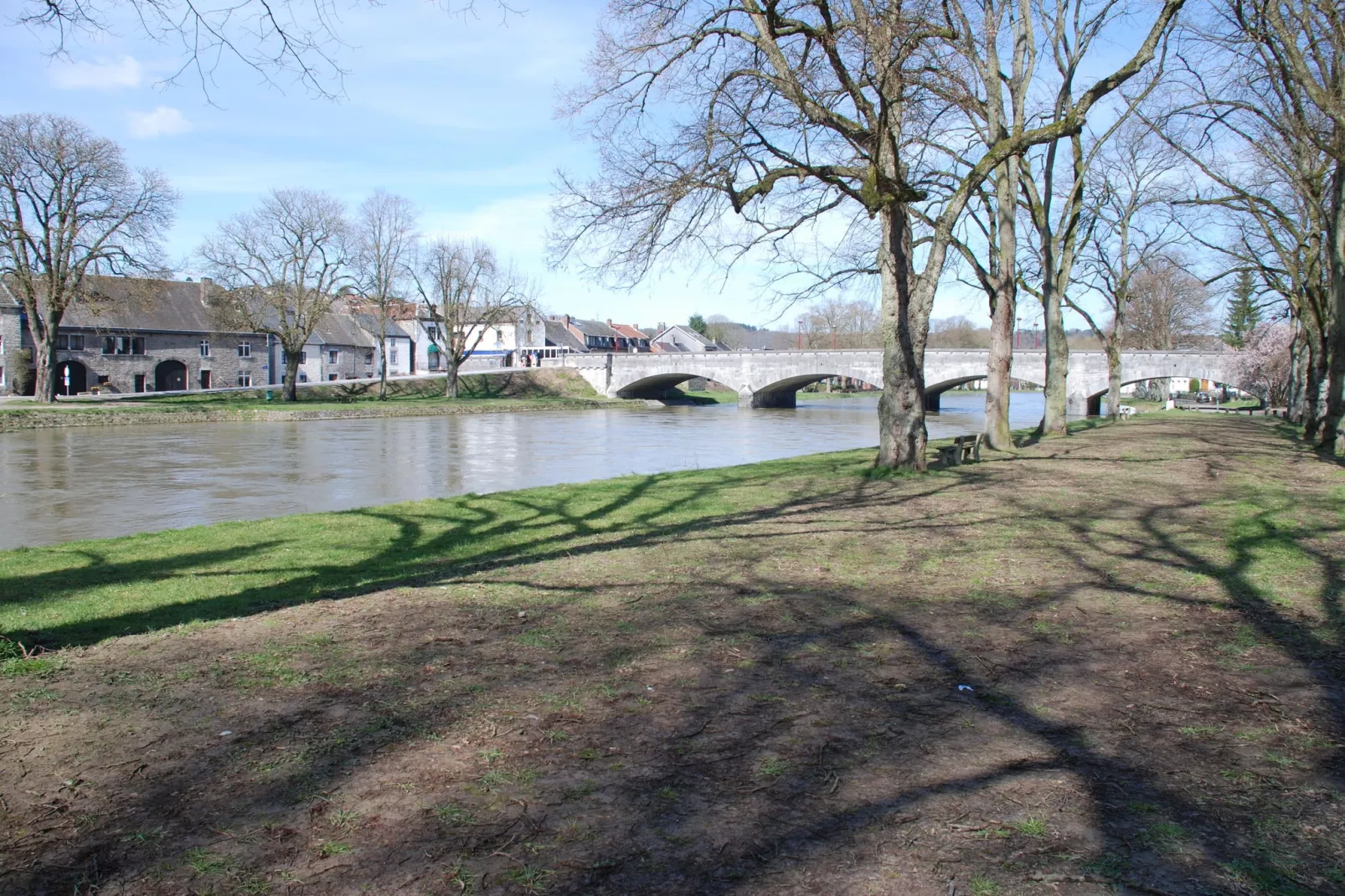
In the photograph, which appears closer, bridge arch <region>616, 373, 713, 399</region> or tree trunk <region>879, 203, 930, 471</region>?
tree trunk <region>879, 203, 930, 471</region>

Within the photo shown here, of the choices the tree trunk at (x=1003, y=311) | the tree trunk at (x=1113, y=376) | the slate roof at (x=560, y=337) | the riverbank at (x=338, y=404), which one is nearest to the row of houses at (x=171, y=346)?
the riverbank at (x=338, y=404)

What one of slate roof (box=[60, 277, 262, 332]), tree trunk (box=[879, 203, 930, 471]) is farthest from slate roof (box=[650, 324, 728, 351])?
tree trunk (box=[879, 203, 930, 471])

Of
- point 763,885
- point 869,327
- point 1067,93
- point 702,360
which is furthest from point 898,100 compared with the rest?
point 869,327

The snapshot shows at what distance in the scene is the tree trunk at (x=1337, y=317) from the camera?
50.8 ft

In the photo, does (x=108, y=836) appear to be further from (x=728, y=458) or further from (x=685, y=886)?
(x=728, y=458)

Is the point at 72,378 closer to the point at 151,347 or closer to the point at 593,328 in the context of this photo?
the point at 151,347

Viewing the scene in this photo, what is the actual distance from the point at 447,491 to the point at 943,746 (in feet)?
53.1

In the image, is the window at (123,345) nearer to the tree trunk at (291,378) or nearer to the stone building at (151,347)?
the stone building at (151,347)

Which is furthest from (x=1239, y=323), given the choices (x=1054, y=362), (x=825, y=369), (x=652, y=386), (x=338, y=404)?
(x=338, y=404)

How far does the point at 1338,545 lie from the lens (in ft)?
27.8

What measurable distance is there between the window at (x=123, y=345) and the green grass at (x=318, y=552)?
167ft

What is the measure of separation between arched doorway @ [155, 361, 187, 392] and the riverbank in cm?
894

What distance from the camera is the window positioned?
5512cm

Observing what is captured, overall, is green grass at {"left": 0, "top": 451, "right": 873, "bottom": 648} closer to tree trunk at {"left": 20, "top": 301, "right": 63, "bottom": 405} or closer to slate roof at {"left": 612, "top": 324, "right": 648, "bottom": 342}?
tree trunk at {"left": 20, "top": 301, "right": 63, "bottom": 405}
